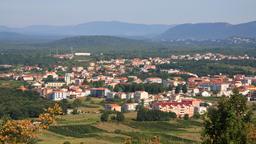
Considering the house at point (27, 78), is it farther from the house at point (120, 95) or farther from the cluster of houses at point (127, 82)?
the house at point (120, 95)

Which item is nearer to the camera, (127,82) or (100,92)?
(100,92)

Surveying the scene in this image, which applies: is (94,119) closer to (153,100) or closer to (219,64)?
(153,100)

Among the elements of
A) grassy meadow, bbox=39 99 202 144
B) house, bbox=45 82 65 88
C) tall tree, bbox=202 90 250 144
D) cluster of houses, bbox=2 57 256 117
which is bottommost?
house, bbox=45 82 65 88

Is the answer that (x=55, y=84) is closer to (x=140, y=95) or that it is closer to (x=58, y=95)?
(x=58, y=95)

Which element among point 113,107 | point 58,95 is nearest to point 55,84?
point 58,95

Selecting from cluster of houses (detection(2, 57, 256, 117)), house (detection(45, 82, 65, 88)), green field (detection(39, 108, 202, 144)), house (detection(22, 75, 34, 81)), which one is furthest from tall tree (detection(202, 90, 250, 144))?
house (detection(22, 75, 34, 81))

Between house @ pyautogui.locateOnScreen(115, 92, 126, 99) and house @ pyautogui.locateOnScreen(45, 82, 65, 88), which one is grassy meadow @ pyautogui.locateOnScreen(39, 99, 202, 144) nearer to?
house @ pyautogui.locateOnScreen(115, 92, 126, 99)

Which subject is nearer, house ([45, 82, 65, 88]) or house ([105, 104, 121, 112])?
house ([105, 104, 121, 112])
